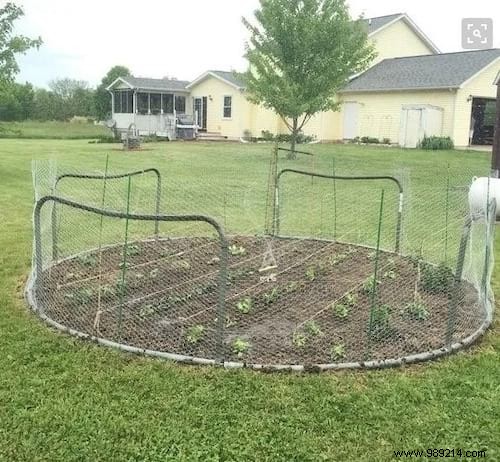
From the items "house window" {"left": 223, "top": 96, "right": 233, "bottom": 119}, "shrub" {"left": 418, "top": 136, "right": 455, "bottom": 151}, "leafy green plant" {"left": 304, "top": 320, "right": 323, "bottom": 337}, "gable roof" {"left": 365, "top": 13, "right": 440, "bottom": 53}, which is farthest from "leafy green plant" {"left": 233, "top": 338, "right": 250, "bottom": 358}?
"house window" {"left": 223, "top": 96, "right": 233, "bottom": 119}

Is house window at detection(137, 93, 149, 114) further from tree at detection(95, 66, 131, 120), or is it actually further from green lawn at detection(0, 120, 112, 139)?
tree at detection(95, 66, 131, 120)

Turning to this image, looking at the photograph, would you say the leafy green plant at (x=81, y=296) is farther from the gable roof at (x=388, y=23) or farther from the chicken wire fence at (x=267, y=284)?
the gable roof at (x=388, y=23)

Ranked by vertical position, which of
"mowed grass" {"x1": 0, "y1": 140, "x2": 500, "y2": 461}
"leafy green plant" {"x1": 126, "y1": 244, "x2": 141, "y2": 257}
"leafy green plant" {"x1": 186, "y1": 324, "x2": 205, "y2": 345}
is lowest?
"mowed grass" {"x1": 0, "y1": 140, "x2": 500, "y2": 461}

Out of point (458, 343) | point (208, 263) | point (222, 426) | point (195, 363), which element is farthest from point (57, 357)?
point (458, 343)

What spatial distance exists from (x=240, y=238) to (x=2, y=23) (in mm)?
8406

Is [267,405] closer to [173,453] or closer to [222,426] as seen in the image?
[222,426]

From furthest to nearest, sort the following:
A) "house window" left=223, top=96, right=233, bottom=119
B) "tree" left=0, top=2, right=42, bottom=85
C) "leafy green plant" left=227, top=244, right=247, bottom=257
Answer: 1. "house window" left=223, top=96, right=233, bottom=119
2. "tree" left=0, top=2, right=42, bottom=85
3. "leafy green plant" left=227, top=244, right=247, bottom=257

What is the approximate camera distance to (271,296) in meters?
4.67

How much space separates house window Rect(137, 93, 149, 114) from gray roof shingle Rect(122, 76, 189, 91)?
0.57m

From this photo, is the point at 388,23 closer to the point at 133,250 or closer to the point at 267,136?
the point at 267,136

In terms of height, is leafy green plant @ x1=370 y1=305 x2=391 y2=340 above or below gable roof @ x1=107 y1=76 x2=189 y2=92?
below

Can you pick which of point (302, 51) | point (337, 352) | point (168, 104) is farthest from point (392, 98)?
point (337, 352)

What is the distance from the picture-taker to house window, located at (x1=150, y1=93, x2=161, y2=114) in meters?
31.2

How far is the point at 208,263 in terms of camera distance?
219 inches
